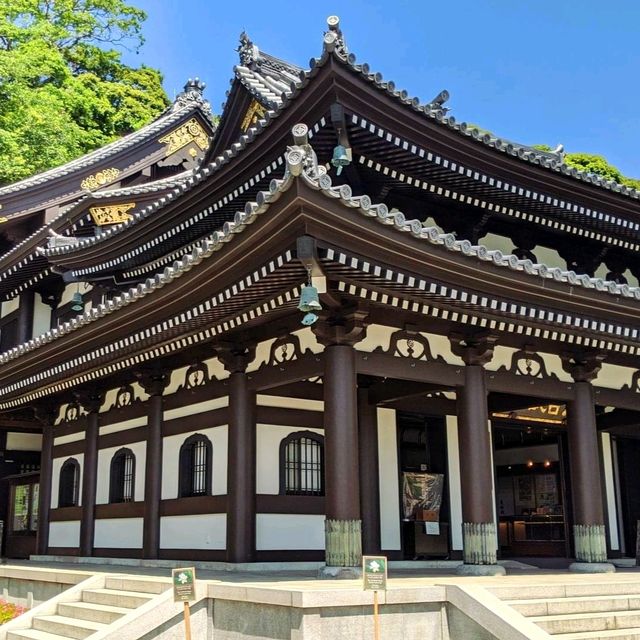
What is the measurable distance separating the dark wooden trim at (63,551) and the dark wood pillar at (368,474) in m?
6.77

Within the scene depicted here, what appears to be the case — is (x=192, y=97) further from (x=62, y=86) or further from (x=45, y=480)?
(x=62, y=86)

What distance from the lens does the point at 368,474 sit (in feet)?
42.8

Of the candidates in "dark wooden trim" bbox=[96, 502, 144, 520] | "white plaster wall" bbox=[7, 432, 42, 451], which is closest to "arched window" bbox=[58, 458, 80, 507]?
"dark wooden trim" bbox=[96, 502, 144, 520]

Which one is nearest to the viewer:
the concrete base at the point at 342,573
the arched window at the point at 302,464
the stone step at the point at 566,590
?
the stone step at the point at 566,590

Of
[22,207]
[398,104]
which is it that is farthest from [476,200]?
[22,207]

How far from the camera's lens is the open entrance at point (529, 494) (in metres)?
18.6

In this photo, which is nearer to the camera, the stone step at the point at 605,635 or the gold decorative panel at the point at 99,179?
the stone step at the point at 605,635

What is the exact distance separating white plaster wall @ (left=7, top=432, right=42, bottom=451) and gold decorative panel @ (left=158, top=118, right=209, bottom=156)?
8.98m

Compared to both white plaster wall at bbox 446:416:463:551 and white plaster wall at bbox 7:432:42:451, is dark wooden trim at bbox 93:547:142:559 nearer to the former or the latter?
white plaster wall at bbox 446:416:463:551

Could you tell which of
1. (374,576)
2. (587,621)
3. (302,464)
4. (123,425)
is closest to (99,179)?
(123,425)

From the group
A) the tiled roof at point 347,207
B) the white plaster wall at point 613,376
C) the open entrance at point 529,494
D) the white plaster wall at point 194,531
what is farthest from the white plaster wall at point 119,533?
the white plaster wall at point 613,376

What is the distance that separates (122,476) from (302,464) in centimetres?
452

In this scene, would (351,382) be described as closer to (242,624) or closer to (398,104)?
(242,624)

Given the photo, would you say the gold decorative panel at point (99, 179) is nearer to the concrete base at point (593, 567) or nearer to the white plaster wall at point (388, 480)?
the white plaster wall at point (388, 480)
